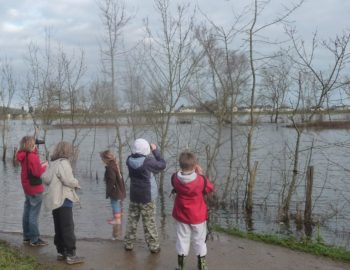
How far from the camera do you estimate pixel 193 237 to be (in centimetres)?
626

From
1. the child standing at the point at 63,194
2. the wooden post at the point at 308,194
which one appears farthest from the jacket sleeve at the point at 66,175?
the wooden post at the point at 308,194

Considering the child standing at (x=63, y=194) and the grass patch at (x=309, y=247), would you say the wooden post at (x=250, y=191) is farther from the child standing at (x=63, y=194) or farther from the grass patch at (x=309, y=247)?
the child standing at (x=63, y=194)

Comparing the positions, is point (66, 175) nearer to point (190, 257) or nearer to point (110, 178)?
point (190, 257)

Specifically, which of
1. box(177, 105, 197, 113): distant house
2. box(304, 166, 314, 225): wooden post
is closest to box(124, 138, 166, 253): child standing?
box(304, 166, 314, 225): wooden post

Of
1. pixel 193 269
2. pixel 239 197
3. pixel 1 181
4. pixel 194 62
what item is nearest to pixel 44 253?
pixel 193 269

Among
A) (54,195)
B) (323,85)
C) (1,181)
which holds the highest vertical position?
→ (323,85)

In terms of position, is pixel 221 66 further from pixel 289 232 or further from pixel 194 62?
pixel 289 232

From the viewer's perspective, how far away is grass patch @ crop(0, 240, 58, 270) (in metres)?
6.16

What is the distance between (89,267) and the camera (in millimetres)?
6609

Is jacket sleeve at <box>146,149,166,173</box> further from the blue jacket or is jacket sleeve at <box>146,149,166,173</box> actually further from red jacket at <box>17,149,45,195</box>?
Result: red jacket at <box>17,149,45,195</box>

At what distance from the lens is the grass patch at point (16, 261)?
6.16m

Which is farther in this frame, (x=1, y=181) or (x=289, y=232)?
(x=1, y=181)

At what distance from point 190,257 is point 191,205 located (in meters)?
1.28

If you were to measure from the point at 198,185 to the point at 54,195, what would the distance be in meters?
2.10
